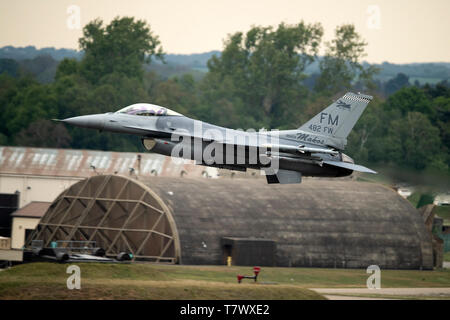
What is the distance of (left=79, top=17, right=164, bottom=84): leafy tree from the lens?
466 ft

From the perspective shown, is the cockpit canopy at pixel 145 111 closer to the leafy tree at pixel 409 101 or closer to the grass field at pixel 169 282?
the grass field at pixel 169 282

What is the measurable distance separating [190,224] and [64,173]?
117 feet

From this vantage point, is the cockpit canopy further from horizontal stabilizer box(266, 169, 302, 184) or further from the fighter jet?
horizontal stabilizer box(266, 169, 302, 184)

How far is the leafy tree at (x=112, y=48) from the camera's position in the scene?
466 feet

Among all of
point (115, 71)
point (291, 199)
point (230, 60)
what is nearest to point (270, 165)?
point (291, 199)

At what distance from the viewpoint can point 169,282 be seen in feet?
145

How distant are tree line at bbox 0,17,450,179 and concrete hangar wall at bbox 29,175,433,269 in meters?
41.1

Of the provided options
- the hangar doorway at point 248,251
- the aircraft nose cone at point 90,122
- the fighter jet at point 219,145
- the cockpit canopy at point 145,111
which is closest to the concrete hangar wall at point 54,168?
the hangar doorway at point 248,251

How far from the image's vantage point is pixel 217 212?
67125 mm

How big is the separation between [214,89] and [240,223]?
81471 millimetres

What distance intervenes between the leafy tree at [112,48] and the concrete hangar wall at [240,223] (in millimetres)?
71949
